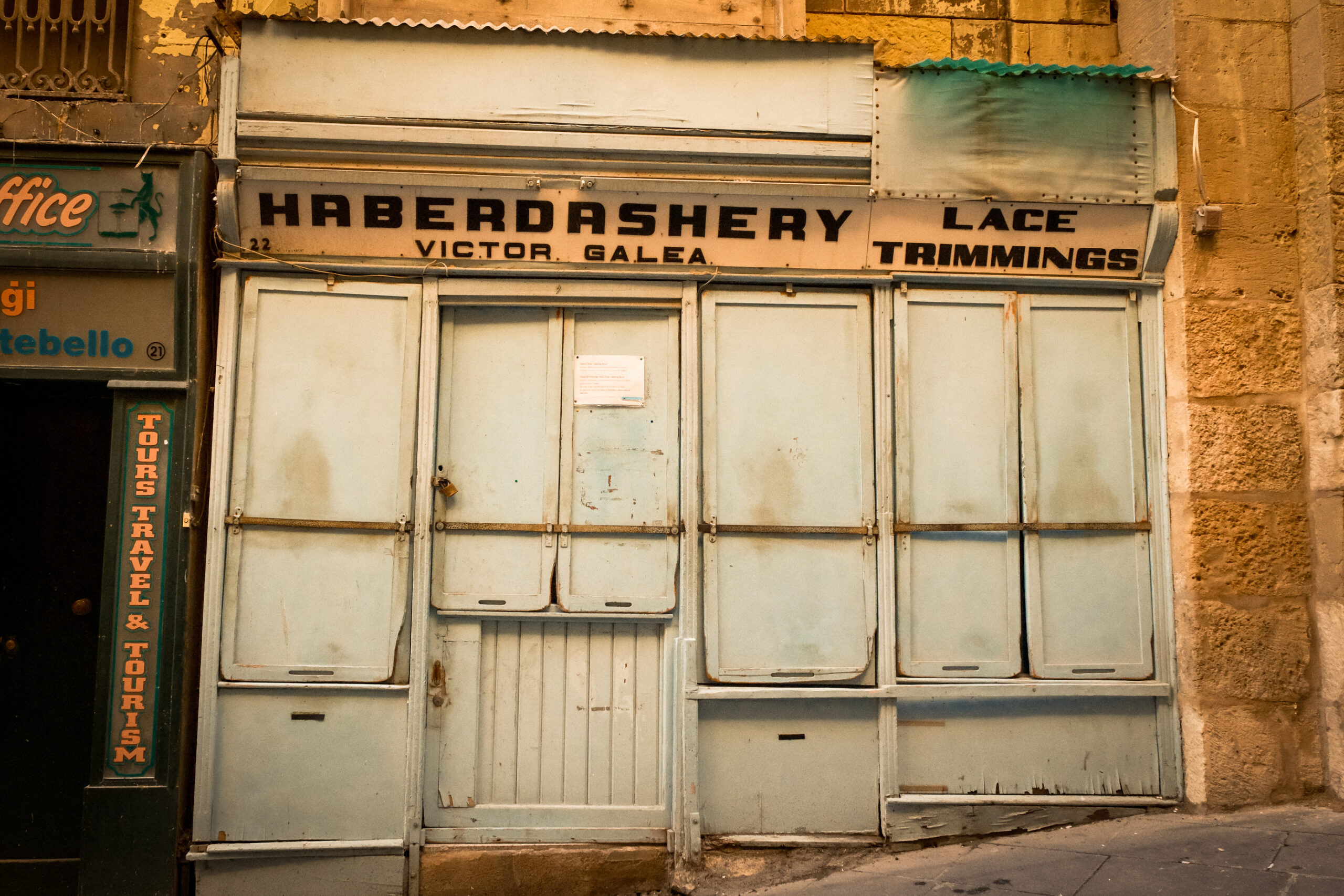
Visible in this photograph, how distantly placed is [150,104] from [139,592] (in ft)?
7.94

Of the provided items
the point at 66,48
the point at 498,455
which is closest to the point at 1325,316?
the point at 498,455

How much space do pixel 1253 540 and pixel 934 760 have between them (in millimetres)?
1925

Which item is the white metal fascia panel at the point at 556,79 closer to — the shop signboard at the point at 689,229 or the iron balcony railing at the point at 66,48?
the shop signboard at the point at 689,229

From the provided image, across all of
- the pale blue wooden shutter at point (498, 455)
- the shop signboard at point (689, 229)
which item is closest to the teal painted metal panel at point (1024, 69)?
the shop signboard at point (689, 229)

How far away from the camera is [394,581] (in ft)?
13.8

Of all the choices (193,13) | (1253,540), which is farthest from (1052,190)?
(193,13)

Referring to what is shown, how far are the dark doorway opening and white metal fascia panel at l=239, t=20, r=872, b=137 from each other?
1843 millimetres

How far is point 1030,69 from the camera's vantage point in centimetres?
436

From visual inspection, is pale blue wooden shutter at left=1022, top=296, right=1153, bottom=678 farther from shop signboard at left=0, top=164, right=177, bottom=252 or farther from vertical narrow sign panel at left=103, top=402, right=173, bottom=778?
shop signboard at left=0, top=164, right=177, bottom=252

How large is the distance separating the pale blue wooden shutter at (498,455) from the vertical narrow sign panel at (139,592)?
50.9 inches

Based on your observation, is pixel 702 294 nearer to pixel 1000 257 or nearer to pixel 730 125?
pixel 730 125

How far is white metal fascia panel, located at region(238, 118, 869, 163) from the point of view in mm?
4184

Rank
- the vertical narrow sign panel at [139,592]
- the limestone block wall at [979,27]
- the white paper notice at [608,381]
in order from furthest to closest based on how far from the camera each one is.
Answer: the limestone block wall at [979,27] < the white paper notice at [608,381] < the vertical narrow sign panel at [139,592]

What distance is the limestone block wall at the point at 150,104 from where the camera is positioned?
4.32m
